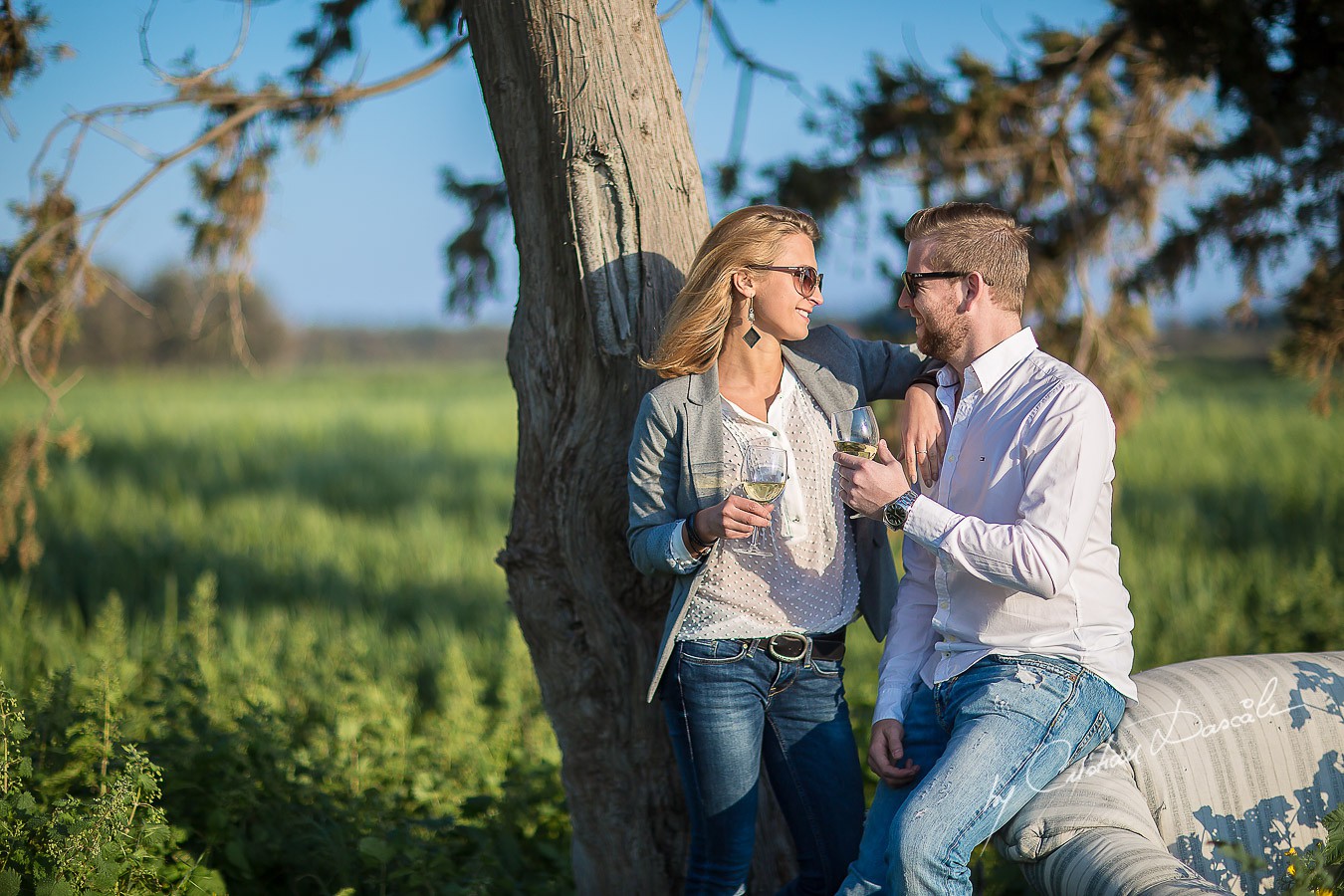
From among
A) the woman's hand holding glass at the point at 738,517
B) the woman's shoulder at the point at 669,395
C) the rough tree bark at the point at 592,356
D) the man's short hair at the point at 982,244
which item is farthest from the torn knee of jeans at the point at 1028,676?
the rough tree bark at the point at 592,356

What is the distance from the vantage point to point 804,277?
102 inches

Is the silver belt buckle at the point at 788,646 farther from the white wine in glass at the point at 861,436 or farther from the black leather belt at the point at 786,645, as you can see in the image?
the white wine in glass at the point at 861,436

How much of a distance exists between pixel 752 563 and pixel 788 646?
0.22m

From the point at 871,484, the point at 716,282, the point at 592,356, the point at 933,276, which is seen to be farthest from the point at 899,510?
the point at 592,356

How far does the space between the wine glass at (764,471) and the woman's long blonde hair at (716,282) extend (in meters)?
0.48

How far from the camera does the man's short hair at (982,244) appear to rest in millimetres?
2400

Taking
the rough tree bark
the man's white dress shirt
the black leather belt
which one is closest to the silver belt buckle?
the black leather belt

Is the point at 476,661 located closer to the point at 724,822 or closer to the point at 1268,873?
the point at 724,822

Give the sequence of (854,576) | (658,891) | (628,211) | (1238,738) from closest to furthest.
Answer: (1238,738)
(854,576)
(628,211)
(658,891)

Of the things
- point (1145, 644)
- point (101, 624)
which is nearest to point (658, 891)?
point (101, 624)

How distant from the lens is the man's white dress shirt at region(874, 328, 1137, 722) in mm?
2127

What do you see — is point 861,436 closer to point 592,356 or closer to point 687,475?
point 687,475

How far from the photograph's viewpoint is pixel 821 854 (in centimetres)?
261

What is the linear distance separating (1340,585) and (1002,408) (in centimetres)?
511
